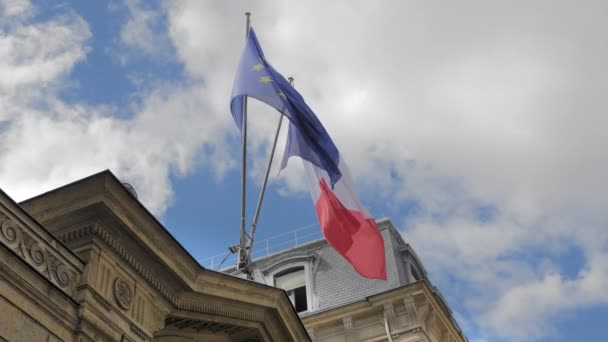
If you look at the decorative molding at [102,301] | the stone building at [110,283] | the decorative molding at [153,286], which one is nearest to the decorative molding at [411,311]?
the stone building at [110,283]

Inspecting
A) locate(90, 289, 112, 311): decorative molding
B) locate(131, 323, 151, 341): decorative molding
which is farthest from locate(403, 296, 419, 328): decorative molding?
locate(90, 289, 112, 311): decorative molding

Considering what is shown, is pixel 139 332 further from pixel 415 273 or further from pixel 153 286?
pixel 415 273

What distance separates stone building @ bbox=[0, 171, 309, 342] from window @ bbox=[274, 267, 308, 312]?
45.2 feet

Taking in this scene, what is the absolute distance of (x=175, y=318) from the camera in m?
11.8

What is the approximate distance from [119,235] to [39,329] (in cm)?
188

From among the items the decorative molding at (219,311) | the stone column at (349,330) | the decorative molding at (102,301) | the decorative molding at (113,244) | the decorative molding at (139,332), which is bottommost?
the decorative molding at (139,332)

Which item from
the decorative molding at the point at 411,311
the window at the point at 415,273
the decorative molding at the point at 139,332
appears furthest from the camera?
the window at the point at 415,273

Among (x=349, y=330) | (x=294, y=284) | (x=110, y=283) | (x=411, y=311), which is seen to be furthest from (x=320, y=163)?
(x=294, y=284)

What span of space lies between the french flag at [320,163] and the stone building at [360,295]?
638 centimetres

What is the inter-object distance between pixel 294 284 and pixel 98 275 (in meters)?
17.2

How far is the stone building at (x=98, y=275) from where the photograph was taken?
8773mm

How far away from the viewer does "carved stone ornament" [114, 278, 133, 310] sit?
33.0 ft

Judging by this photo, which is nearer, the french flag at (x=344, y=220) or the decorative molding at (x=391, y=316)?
the french flag at (x=344, y=220)

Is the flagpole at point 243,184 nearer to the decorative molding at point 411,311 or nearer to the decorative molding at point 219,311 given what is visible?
the decorative molding at point 219,311
